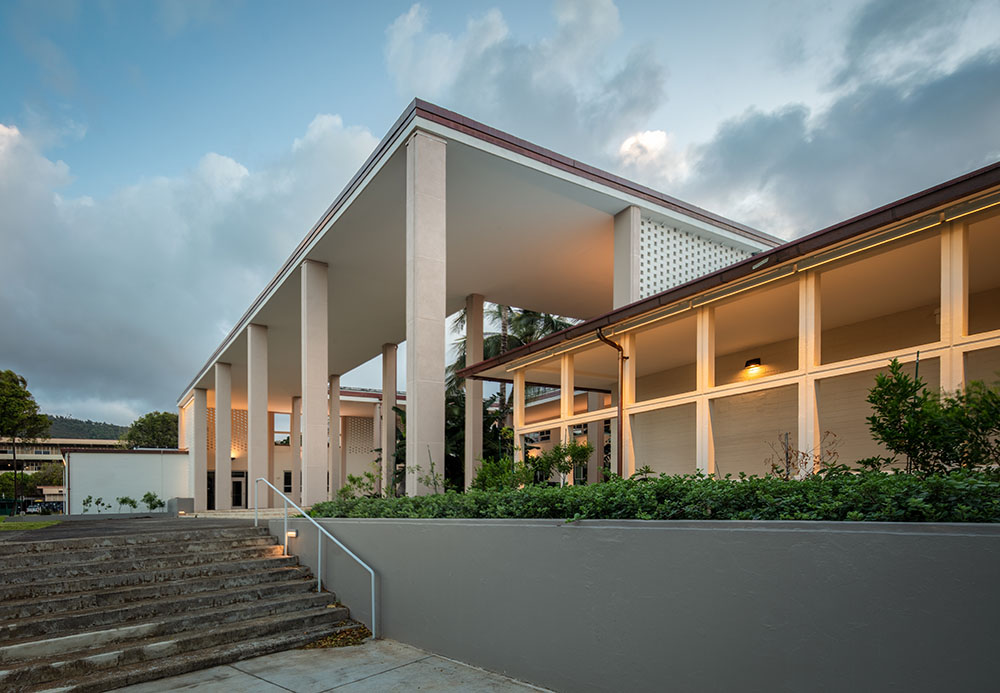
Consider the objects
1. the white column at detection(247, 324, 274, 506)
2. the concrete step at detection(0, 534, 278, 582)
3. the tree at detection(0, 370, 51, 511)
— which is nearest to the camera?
the concrete step at detection(0, 534, 278, 582)

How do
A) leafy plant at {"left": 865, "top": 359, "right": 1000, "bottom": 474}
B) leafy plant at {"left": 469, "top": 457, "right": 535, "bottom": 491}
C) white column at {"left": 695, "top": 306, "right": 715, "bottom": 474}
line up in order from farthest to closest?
leafy plant at {"left": 469, "top": 457, "right": 535, "bottom": 491}, white column at {"left": 695, "top": 306, "right": 715, "bottom": 474}, leafy plant at {"left": 865, "top": 359, "right": 1000, "bottom": 474}

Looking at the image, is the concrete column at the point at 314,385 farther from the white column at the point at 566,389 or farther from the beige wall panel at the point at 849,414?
the beige wall panel at the point at 849,414

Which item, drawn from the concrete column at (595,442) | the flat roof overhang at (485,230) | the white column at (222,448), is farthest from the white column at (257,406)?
the concrete column at (595,442)

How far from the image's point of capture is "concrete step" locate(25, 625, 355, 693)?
16.5 ft

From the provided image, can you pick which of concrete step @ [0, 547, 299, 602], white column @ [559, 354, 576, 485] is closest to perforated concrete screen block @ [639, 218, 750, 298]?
white column @ [559, 354, 576, 485]

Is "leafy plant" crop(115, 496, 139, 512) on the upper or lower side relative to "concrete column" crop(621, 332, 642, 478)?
lower

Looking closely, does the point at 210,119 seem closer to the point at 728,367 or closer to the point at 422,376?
the point at 422,376

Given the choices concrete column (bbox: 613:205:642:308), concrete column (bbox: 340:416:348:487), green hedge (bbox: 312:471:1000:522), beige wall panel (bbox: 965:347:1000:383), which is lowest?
concrete column (bbox: 340:416:348:487)

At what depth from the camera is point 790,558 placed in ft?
10.9

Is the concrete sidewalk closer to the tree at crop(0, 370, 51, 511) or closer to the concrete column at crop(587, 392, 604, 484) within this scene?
the concrete column at crop(587, 392, 604, 484)

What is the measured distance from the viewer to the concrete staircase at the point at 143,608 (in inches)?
210

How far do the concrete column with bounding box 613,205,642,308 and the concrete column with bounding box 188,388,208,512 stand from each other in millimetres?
18032

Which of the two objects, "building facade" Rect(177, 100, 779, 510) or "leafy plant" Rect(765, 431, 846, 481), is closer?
"leafy plant" Rect(765, 431, 846, 481)

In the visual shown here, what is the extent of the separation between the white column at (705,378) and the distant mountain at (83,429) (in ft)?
421
